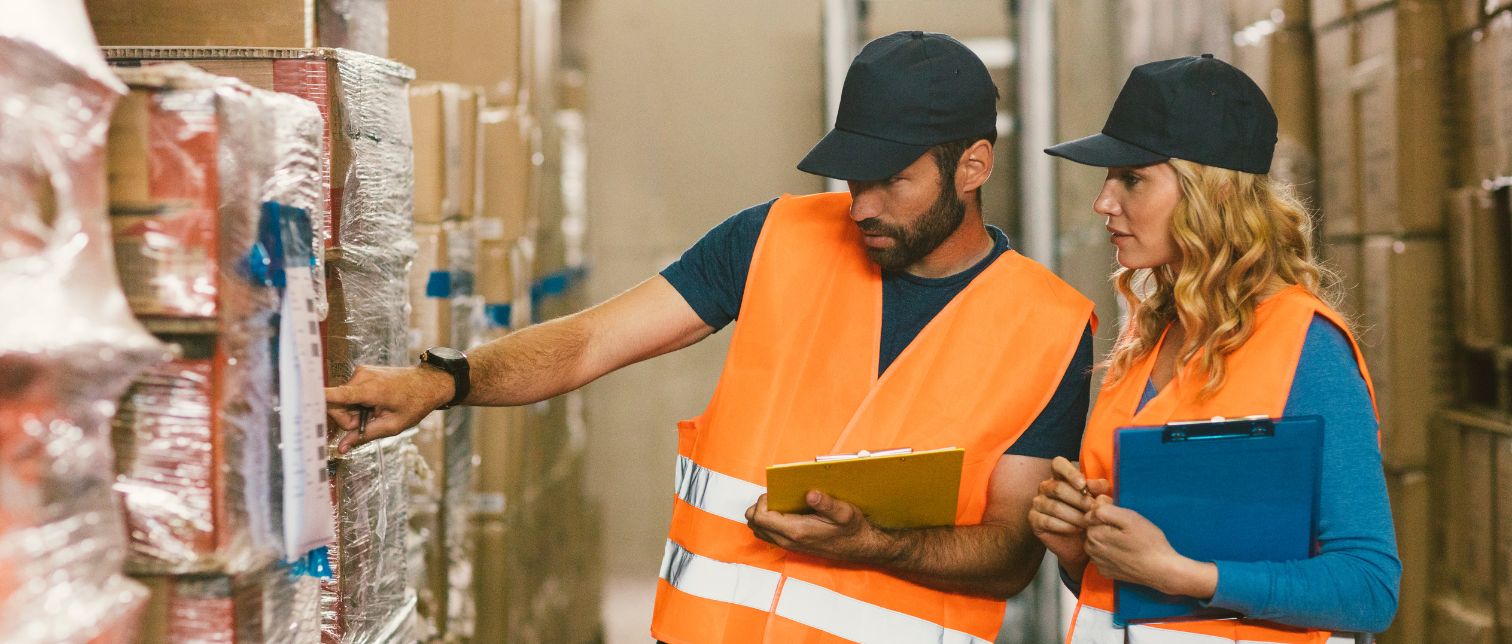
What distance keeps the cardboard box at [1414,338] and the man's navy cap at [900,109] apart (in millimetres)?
1652

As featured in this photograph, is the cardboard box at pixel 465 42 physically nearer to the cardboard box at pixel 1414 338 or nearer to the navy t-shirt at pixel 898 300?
the navy t-shirt at pixel 898 300

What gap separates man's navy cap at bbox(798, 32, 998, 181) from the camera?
2.02 meters

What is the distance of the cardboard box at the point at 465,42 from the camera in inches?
142

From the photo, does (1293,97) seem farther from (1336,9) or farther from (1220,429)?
(1220,429)

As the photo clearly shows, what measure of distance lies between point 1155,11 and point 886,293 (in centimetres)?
284

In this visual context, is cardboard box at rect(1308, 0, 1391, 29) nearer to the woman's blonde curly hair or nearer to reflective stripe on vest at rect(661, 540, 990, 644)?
the woman's blonde curly hair

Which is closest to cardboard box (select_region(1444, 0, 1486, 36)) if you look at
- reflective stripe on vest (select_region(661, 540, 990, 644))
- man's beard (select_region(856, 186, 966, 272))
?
man's beard (select_region(856, 186, 966, 272))

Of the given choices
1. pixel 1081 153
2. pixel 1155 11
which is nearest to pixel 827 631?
pixel 1081 153

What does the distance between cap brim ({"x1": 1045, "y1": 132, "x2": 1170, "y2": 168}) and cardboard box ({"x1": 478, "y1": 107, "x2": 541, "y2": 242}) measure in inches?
97.6

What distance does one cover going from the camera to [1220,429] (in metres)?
1.65

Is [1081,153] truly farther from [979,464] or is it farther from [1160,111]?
[979,464]

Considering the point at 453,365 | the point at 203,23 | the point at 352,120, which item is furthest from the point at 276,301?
the point at 203,23

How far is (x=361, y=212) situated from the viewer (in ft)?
6.74

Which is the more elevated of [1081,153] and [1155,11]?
[1155,11]
